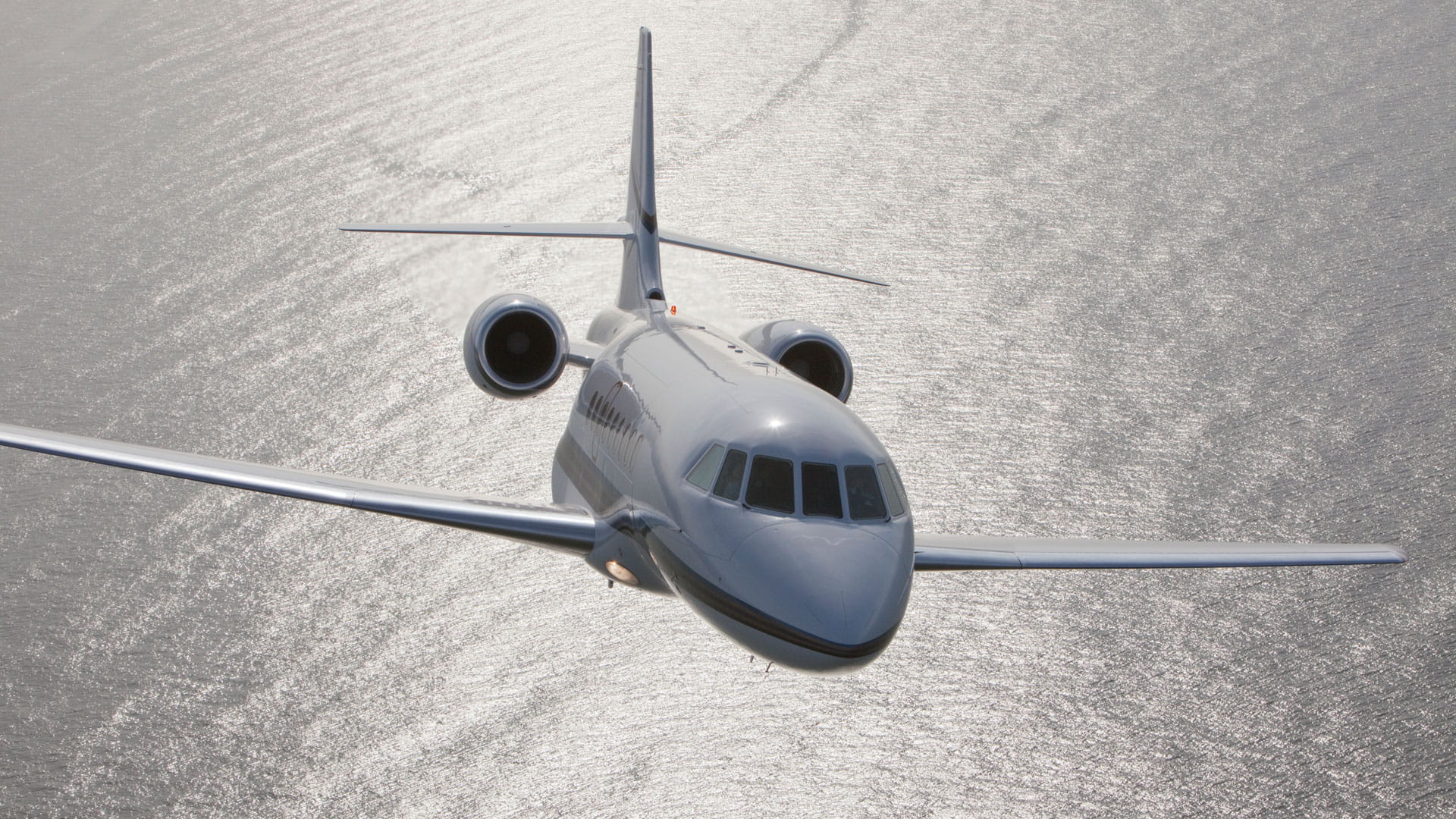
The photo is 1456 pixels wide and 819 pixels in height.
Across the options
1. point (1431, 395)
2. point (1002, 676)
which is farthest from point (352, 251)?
point (1431, 395)

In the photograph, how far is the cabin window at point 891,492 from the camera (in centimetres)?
2084

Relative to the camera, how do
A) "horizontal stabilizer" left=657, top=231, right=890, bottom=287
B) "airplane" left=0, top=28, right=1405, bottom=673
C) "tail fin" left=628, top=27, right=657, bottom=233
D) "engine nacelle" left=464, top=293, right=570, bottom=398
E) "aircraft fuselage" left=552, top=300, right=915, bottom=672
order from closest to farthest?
1. "aircraft fuselage" left=552, top=300, right=915, bottom=672
2. "airplane" left=0, top=28, right=1405, bottom=673
3. "engine nacelle" left=464, top=293, right=570, bottom=398
4. "horizontal stabilizer" left=657, top=231, right=890, bottom=287
5. "tail fin" left=628, top=27, right=657, bottom=233

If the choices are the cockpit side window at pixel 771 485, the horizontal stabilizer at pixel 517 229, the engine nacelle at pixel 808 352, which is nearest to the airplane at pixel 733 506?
the cockpit side window at pixel 771 485

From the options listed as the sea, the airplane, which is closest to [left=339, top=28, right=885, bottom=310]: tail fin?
the airplane

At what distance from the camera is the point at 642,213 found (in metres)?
36.1

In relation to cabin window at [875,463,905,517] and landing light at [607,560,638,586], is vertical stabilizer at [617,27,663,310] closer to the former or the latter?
landing light at [607,560,638,586]

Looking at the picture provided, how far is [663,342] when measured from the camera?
2789cm

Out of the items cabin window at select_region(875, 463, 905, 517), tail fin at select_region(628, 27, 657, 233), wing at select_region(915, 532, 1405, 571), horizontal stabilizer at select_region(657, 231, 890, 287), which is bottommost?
wing at select_region(915, 532, 1405, 571)

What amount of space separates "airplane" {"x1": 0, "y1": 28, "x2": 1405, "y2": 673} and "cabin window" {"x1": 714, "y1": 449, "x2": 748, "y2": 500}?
0.10 ft

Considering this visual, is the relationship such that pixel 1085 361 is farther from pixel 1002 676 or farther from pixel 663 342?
pixel 663 342

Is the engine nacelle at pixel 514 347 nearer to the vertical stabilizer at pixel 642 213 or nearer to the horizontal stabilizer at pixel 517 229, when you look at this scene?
the horizontal stabilizer at pixel 517 229

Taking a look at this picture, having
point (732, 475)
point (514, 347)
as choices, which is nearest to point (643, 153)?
point (514, 347)

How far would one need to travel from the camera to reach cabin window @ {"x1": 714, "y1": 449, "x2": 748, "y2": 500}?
20812 millimetres

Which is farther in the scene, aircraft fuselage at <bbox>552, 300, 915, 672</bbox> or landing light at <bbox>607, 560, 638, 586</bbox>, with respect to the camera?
landing light at <bbox>607, 560, 638, 586</bbox>
